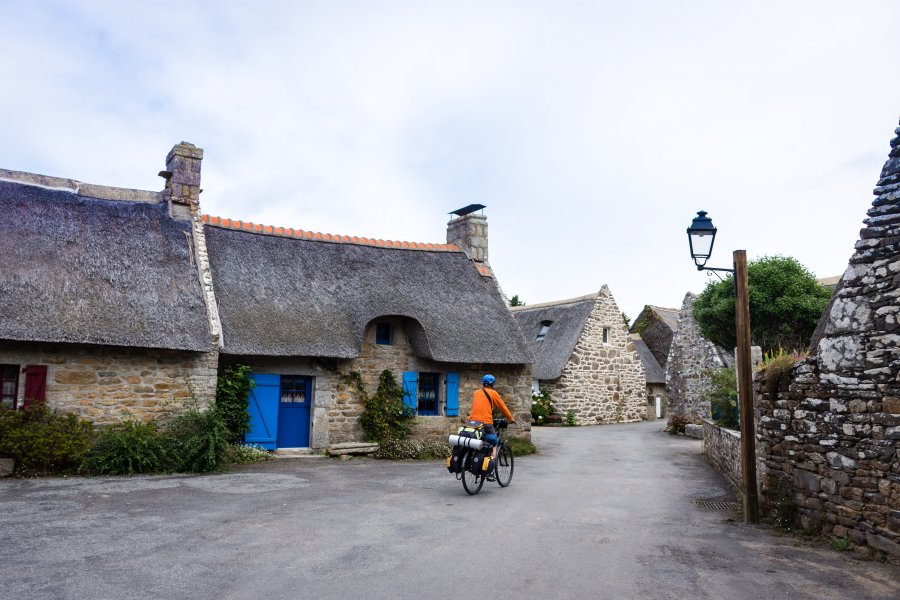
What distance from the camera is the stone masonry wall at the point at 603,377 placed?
2466cm

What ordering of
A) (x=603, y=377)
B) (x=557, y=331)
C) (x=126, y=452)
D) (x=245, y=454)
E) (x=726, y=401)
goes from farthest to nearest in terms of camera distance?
(x=557, y=331) → (x=603, y=377) → (x=726, y=401) → (x=245, y=454) → (x=126, y=452)

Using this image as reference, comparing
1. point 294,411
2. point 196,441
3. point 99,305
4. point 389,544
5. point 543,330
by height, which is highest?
point 543,330

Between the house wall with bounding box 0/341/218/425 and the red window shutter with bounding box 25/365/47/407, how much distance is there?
0.06 metres

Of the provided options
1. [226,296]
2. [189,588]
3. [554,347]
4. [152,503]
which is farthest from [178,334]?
[554,347]

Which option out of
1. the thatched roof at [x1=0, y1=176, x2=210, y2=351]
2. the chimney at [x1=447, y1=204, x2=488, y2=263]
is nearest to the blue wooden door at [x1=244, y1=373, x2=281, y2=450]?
the thatched roof at [x1=0, y1=176, x2=210, y2=351]

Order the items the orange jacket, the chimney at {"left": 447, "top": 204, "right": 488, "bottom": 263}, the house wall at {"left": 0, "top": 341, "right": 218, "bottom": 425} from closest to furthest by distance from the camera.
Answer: the orange jacket → the house wall at {"left": 0, "top": 341, "right": 218, "bottom": 425} → the chimney at {"left": 447, "top": 204, "right": 488, "bottom": 263}

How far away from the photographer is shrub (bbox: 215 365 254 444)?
12172 millimetres

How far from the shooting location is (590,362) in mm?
25250

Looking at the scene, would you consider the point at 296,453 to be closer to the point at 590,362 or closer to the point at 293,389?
the point at 293,389

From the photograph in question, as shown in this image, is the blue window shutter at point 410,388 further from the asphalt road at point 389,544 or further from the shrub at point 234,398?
the asphalt road at point 389,544

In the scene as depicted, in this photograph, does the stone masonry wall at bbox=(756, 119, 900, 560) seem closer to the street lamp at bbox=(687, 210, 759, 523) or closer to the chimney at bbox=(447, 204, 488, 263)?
the street lamp at bbox=(687, 210, 759, 523)

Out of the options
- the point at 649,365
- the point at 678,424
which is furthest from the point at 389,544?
the point at 649,365

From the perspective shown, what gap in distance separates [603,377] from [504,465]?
16.3 metres

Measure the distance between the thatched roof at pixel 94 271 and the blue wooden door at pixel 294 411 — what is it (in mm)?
2488
